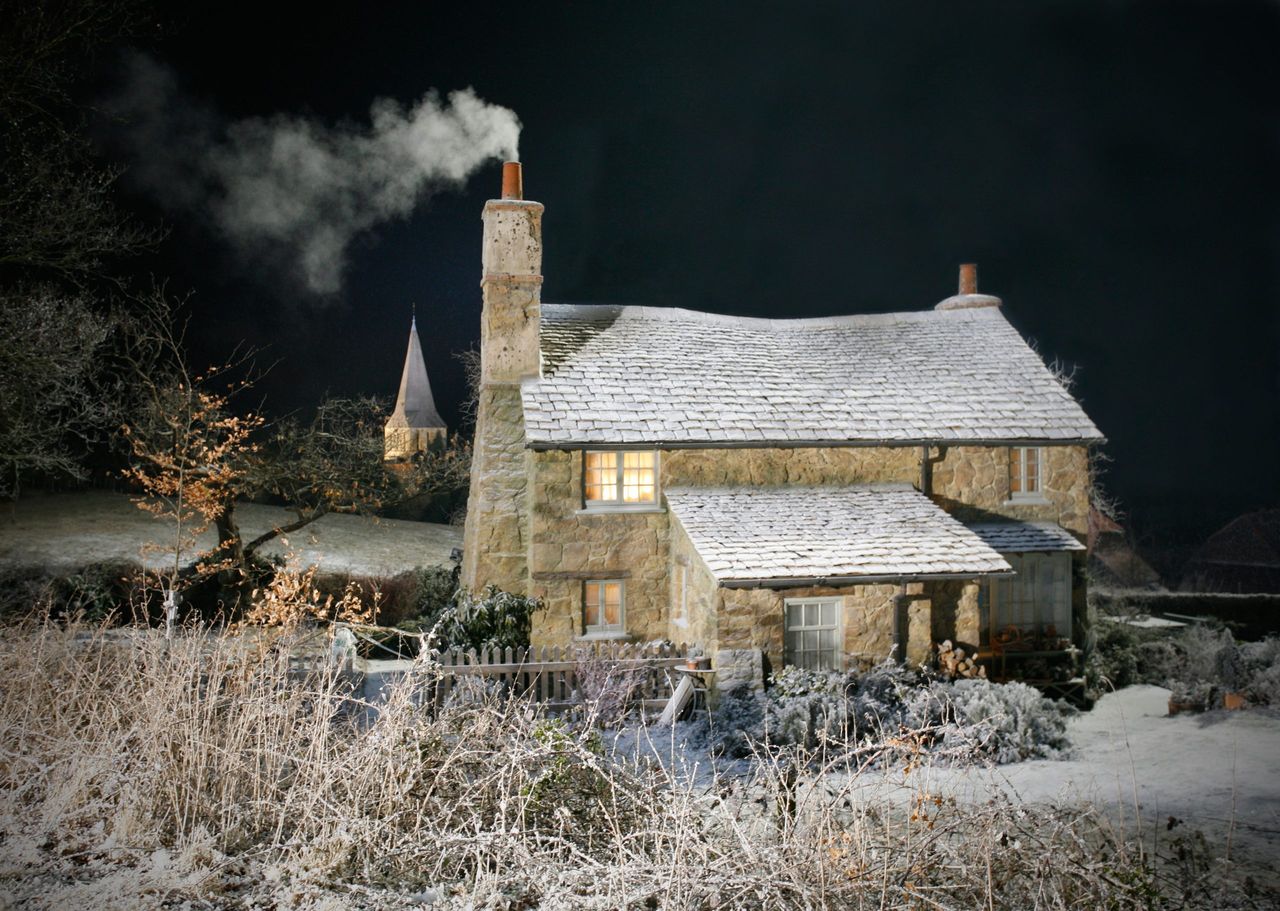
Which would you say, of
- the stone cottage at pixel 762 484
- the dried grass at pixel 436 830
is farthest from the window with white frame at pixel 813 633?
the dried grass at pixel 436 830

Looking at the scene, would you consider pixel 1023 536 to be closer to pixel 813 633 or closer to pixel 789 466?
pixel 789 466

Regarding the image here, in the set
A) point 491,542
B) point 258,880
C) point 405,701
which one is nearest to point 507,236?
point 491,542

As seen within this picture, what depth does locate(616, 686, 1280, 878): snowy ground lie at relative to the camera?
25.8ft

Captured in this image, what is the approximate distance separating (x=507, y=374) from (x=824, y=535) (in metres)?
6.53

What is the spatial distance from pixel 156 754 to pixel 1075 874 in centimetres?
596

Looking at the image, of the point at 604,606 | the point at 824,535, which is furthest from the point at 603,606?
the point at 824,535

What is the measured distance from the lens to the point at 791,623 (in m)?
13.5

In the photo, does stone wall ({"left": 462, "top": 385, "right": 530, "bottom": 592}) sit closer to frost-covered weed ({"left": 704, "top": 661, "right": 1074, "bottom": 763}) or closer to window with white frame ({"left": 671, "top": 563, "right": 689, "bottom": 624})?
window with white frame ({"left": 671, "top": 563, "right": 689, "bottom": 624})

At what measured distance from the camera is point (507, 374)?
16.4 metres

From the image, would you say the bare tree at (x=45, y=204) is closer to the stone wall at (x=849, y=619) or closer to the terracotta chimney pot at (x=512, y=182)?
the terracotta chimney pot at (x=512, y=182)

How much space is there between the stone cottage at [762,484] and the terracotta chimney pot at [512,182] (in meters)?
0.06

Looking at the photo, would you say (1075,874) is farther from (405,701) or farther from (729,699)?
(729,699)

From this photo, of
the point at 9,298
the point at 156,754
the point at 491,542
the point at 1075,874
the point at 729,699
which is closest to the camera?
the point at 1075,874

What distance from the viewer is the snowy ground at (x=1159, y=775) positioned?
787 centimetres
